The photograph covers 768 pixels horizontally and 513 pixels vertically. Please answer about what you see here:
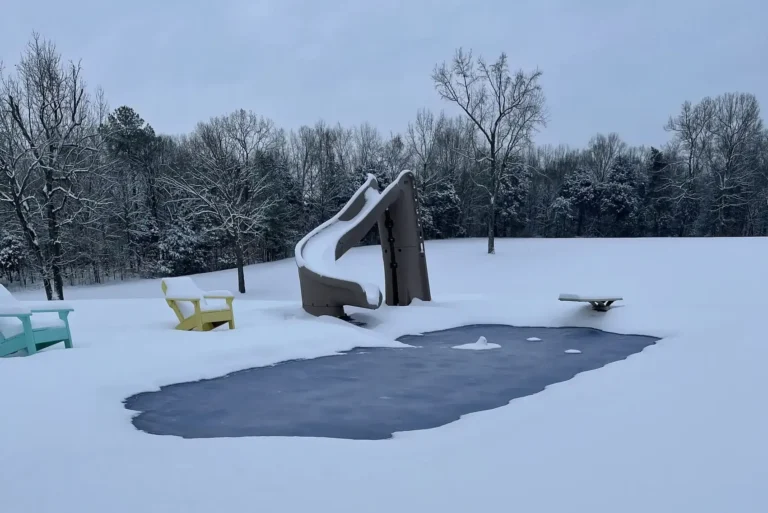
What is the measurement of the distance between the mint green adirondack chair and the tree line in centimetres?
1241

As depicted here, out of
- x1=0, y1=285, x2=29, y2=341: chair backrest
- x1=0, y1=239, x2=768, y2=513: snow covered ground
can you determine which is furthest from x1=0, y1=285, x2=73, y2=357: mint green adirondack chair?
x1=0, y1=239, x2=768, y2=513: snow covered ground

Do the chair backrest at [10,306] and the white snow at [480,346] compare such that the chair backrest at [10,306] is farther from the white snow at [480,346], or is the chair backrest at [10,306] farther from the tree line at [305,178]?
the tree line at [305,178]

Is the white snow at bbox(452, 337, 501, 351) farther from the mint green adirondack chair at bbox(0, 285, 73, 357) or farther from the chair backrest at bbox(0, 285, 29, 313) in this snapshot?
the chair backrest at bbox(0, 285, 29, 313)

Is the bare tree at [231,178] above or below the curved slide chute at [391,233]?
above

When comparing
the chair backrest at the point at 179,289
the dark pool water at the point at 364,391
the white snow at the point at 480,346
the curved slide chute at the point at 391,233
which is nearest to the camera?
the dark pool water at the point at 364,391

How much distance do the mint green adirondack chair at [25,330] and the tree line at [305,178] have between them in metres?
12.4

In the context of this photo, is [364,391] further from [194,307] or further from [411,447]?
[194,307]

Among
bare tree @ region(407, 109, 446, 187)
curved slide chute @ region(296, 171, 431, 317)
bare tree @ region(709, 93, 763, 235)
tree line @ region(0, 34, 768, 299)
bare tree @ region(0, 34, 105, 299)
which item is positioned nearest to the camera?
curved slide chute @ region(296, 171, 431, 317)

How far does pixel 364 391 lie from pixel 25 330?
3.99 meters

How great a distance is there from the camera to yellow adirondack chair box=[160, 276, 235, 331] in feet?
25.5

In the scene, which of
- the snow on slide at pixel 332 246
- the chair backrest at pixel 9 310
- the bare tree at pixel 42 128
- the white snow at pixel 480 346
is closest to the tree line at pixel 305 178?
the bare tree at pixel 42 128

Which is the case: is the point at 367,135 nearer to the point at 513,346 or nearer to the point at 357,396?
the point at 513,346

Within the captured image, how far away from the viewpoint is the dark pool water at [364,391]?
12.5 feet

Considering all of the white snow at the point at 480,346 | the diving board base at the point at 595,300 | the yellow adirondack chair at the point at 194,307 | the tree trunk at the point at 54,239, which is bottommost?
the white snow at the point at 480,346
